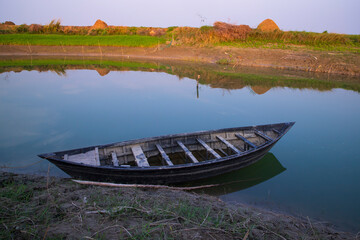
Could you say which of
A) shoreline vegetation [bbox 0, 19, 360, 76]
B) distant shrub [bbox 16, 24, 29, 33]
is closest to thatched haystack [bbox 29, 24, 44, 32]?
shoreline vegetation [bbox 0, 19, 360, 76]

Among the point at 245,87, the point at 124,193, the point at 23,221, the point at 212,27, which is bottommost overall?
the point at 124,193

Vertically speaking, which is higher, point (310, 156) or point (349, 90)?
point (349, 90)

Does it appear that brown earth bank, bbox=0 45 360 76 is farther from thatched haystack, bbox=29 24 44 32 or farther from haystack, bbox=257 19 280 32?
haystack, bbox=257 19 280 32

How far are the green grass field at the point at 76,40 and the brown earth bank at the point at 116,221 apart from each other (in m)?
26.0

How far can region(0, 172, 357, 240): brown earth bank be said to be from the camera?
8.71 ft

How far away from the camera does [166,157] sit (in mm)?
5480

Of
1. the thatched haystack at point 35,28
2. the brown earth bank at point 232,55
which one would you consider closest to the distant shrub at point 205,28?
the brown earth bank at point 232,55

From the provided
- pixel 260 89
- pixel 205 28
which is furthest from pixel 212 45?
pixel 260 89

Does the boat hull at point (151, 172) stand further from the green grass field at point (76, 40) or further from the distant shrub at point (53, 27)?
the distant shrub at point (53, 27)

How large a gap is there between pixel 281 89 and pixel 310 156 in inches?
322

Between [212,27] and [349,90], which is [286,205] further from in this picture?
[212,27]

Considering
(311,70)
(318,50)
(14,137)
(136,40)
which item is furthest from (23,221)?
(136,40)

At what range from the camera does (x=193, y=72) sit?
19375 millimetres

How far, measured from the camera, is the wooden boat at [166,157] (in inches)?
186
